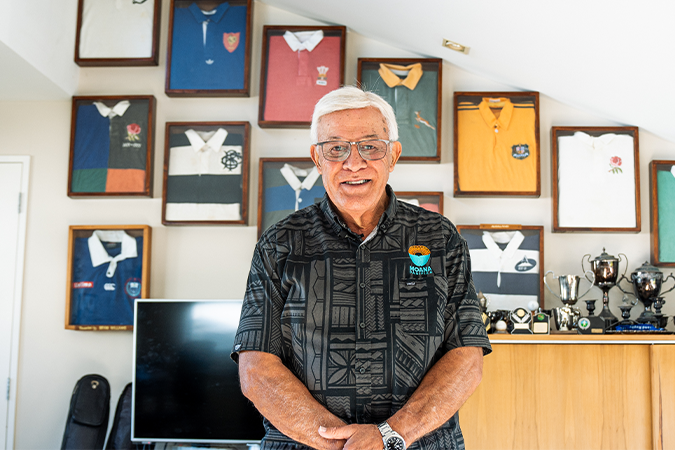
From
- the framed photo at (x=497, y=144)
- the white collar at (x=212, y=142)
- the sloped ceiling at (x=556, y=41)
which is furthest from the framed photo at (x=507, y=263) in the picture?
the white collar at (x=212, y=142)

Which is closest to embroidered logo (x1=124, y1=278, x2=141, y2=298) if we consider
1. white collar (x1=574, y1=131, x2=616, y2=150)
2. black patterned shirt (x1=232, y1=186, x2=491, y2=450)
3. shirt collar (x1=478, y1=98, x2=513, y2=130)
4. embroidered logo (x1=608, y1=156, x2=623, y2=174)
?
black patterned shirt (x1=232, y1=186, x2=491, y2=450)

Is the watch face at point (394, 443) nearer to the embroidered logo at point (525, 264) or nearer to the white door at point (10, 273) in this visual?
the embroidered logo at point (525, 264)

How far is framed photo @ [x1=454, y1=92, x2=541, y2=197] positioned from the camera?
3.03 m

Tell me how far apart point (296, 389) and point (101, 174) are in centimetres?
238

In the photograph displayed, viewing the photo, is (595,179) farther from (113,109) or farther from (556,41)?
(113,109)

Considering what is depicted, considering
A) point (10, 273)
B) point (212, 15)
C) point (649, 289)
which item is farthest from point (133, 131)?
point (649, 289)

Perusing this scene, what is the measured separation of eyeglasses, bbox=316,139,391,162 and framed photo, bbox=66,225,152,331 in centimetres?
201

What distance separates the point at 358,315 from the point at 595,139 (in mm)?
2314

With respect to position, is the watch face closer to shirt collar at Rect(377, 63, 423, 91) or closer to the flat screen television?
the flat screen television

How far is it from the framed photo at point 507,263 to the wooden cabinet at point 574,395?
16.5 inches

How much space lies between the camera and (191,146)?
10.4 feet

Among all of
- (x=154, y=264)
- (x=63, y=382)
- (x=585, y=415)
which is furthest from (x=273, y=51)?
(x=585, y=415)

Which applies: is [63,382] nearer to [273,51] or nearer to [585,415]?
[273,51]

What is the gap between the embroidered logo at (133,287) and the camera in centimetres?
310
